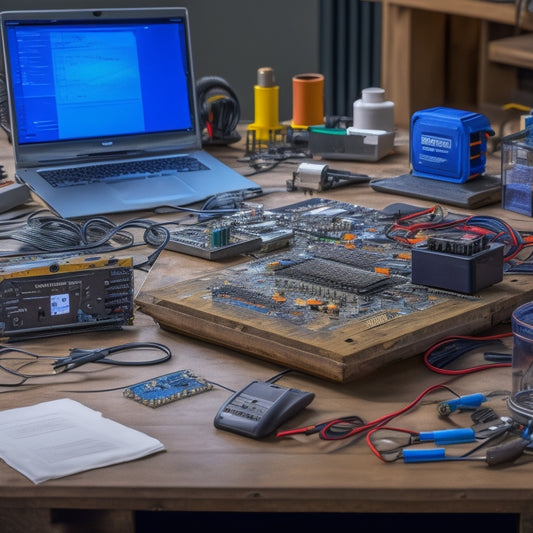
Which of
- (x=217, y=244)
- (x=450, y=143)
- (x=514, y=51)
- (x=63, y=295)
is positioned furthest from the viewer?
(x=514, y=51)

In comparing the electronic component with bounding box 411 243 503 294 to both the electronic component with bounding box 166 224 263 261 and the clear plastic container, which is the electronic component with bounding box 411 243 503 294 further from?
the electronic component with bounding box 166 224 263 261

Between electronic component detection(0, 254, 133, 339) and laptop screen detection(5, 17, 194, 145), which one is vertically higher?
laptop screen detection(5, 17, 194, 145)

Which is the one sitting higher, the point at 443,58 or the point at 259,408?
the point at 443,58

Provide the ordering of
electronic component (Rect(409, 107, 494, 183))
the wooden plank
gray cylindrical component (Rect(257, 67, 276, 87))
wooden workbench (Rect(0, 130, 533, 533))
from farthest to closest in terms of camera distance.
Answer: gray cylindrical component (Rect(257, 67, 276, 87)) < electronic component (Rect(409, 107, 494, 183)) < the wooden plank < wooden workbench (Rect(0, 130, 533, 533))

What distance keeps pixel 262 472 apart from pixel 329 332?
0.30 m

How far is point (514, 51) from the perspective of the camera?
278cm

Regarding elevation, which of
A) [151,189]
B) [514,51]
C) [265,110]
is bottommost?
[151,189]

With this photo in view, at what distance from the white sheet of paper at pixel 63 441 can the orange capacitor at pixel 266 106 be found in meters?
1.46

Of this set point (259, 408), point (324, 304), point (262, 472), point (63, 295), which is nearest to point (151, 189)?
point (63, 295)

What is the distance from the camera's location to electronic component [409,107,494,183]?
215 centimetres

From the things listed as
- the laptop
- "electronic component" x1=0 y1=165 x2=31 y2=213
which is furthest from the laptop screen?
"electronic component" x1=0 y1=165 x2=31 y2=213

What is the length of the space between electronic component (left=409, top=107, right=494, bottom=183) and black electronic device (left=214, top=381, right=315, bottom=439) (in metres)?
1.00

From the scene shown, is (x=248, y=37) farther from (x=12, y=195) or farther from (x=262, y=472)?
(x=262, y=472)

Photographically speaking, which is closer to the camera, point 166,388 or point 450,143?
point 166,388
